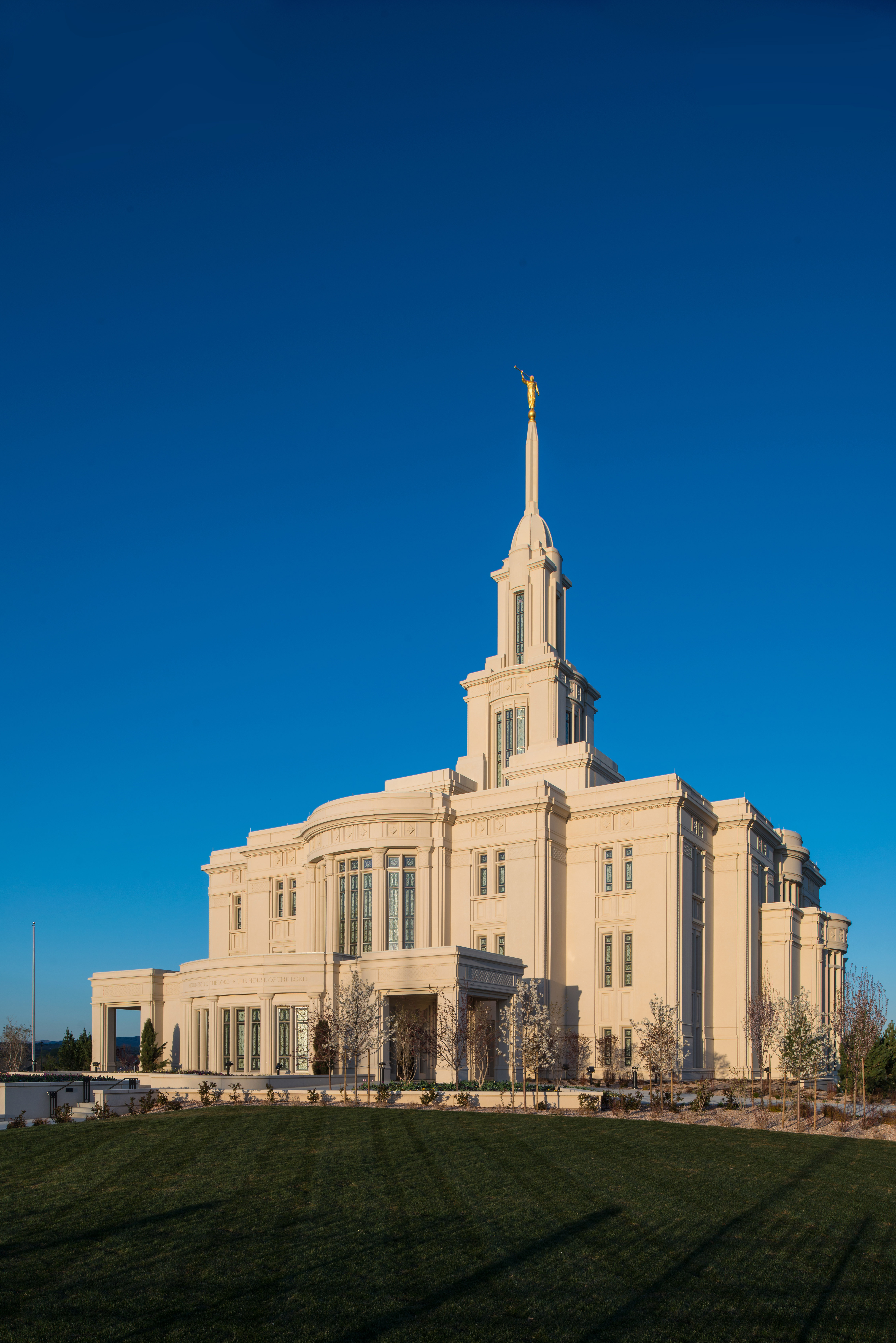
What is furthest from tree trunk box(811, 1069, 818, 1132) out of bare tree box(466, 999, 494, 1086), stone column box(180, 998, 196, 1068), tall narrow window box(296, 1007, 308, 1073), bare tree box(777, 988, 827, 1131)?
stone column box(180, 998, 196, 1068)

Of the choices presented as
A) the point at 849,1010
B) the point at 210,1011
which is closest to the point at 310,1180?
the point at 849,1010

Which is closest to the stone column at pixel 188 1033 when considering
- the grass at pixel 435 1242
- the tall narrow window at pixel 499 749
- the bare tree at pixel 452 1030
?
the bare tree at pixel 452 1030

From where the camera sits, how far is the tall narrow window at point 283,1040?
54.5 m

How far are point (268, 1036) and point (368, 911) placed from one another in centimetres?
1190

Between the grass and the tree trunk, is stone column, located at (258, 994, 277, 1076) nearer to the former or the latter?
the tree trunk

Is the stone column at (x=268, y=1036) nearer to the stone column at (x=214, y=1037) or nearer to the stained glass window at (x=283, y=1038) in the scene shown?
the stained glass window at (x=283, y=1038)

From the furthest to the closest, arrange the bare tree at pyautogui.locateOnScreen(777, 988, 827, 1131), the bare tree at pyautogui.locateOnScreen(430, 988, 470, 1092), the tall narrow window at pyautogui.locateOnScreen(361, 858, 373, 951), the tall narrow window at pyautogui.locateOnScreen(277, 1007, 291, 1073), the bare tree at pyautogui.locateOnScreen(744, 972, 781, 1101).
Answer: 1. the tall narrow window at pyautogui.locateOnScreen(361, 858, 373, 951)
2. the bare tree at pyautogui.locateOnScreen(744, 972, 781, 1101)
3. the tall narrow window at pyautogui.locateOnScreen(277, 1007, 291, 1073)
4. the bare tree at pyautogui.locateOnScreen(430, 988, 470, 1092)
5. the bare tree at pyautogui.locateOnScreen(777, 988, 827, 1131)

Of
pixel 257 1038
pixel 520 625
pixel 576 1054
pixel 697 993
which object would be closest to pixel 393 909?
pixel 257 1038

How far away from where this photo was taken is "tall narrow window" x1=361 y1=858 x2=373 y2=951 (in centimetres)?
6450

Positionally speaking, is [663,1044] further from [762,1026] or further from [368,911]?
[368,911]

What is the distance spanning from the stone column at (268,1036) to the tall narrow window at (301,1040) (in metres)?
1.06

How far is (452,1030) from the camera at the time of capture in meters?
50.0

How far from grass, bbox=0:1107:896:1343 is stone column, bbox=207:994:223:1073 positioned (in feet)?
106

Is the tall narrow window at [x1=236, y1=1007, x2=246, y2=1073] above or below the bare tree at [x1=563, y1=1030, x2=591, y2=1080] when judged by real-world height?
above
